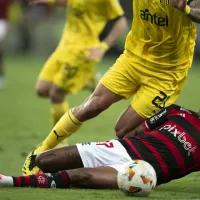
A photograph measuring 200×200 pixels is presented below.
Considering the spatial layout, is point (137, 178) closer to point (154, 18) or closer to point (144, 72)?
point (144, 72)

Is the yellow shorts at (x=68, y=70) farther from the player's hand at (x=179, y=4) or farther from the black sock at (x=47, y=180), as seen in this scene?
the black sock at (x=47, y=180)

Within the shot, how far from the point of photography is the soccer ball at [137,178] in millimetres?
7219

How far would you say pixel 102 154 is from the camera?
779cm

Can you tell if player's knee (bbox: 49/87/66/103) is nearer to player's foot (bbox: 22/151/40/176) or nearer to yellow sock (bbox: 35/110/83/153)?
yellow sock (bbox: 35/110/83/153)

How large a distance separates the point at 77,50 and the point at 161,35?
3.26 m

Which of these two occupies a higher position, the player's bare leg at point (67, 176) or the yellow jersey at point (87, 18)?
the yellow jersey at point (87, 18)

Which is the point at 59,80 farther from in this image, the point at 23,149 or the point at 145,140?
the point at 145,140

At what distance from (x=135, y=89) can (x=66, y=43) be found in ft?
10.7

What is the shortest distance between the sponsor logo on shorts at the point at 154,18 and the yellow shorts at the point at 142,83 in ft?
1.52

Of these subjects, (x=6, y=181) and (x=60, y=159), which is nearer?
(x=6, y=181)

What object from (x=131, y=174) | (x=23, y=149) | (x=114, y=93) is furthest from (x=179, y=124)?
(x=23, y=149)

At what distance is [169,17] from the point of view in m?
8.88

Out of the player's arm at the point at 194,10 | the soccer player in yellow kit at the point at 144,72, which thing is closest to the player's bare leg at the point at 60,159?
the soccer player in yellow kit at the point at 144,72

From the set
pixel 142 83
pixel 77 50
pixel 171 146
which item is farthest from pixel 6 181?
A: pixel 77 50
